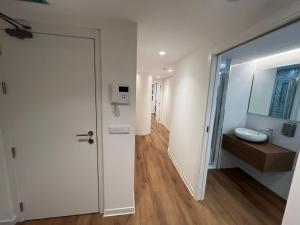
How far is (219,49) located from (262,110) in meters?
1.61

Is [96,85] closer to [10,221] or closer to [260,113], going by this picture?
[10,221]

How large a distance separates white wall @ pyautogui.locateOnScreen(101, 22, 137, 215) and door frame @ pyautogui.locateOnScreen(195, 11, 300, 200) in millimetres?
965

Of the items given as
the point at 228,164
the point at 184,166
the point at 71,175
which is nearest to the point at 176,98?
the point at 184,166

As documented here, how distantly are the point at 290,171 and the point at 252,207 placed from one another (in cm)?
76

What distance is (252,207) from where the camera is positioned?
195 centimetres

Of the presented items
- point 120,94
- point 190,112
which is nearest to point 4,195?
point 120,94

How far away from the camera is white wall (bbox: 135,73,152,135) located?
4.60 m

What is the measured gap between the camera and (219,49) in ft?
5.33

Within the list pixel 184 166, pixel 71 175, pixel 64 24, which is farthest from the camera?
pixel 184 166

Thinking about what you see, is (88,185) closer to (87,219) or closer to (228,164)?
(87,219)

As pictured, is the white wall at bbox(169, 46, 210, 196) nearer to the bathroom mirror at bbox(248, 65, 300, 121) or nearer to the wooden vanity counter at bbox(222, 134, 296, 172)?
the wooden vanity counter at bbox(222, 134, 296, 172)

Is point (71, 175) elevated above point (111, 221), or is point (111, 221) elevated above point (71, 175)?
point (71, 175)

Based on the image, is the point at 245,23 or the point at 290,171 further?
the point at 290,171

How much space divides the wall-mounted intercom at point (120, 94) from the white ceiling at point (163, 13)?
2.07ft
